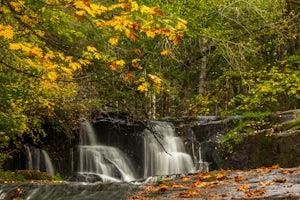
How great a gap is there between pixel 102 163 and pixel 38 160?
2.47 meters

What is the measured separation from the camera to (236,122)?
1638 centimetres

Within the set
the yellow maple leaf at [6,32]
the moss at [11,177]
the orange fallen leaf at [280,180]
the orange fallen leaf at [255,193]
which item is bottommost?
the moss at [11,177]

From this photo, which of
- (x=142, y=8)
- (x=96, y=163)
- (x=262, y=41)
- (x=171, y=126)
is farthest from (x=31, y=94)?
(x=262, y=41)

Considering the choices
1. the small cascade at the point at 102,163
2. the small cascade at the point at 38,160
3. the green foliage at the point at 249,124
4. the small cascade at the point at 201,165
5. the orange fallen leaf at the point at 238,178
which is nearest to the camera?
the orange fallen leaf at the point at 238,178

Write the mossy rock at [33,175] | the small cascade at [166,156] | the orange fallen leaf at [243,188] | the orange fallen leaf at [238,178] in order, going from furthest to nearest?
the small cascade at [166,156] → the mossy rock at [33,175] → the orange fallen leaf at [238,178] → the orange fallen leaf at [243,188]

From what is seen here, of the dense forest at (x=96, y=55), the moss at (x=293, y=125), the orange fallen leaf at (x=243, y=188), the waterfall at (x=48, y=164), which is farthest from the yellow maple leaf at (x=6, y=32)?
the waterfall at (x=48, y=164)

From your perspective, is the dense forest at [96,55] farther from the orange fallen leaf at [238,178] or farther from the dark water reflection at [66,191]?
the orange fallen leaf at [238,178]

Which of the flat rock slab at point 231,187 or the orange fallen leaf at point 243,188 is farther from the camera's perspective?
the orange fallen leaf at point 243,188

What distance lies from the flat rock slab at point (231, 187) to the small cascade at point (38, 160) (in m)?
8.88

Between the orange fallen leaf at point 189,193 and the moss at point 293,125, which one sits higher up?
the moss at point 293,125

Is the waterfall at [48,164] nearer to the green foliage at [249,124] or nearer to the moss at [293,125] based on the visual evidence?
the green foliage at [249,124]

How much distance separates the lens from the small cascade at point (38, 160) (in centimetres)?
1611

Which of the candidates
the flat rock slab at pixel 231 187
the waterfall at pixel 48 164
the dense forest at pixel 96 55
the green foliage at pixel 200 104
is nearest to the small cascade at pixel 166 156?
the green foliage at pixel 200 104

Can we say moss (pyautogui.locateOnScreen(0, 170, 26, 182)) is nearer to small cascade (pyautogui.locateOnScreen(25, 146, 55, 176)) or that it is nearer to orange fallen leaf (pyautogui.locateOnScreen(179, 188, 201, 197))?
small cascade (pyautogui.locateOnScreen(25, 146, 55, 176))
